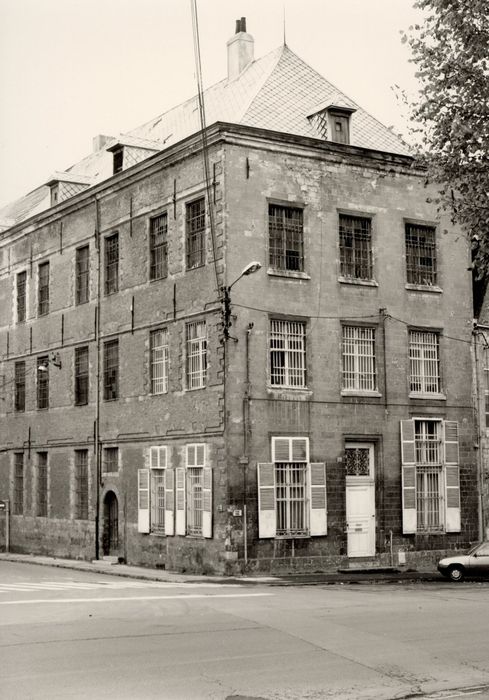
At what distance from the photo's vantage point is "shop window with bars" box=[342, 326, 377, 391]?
2705 centimetres

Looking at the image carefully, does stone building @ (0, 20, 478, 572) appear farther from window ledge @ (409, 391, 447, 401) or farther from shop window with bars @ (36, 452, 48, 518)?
shop window with bars @ (36, 452, 48, 518)

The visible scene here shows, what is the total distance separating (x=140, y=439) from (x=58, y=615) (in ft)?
45.2

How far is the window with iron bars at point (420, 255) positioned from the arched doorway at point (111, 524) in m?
11.4

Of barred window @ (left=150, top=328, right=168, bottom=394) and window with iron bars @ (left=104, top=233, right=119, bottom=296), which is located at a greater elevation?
window with iron bars @ (left=104, top=233, right=119, bottom=296)

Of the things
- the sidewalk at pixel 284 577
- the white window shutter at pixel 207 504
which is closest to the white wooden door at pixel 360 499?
the sidewalk at pixel 284 577

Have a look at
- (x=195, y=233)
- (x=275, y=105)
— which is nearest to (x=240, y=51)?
(x=275, y=105)

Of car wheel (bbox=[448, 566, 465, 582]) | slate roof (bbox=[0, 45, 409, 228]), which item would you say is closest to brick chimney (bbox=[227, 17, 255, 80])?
slate roof (bbox=[0, 45, 409, 228])

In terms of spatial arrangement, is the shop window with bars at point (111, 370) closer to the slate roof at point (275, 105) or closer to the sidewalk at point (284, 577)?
the sidewalk at point (284, 577)

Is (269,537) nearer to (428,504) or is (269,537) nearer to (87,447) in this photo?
(428,504)

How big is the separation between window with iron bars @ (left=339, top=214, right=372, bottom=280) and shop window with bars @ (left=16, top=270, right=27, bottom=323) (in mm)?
14161

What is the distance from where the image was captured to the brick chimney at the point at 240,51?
107ft

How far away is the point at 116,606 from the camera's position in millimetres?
16516

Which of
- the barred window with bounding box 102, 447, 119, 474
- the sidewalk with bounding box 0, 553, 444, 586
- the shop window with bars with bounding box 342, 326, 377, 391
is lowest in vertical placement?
the sidewalk with bounding box 0, 553, 444, 586

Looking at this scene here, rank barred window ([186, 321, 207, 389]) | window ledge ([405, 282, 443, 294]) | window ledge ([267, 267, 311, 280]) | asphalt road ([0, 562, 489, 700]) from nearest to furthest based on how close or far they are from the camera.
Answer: asphalt road ([0, 562, 489, 700])
window ledge ([267, 267, 311, 280])
barred window ([186, 321, 207, 389])
window ledge ([405, 282, 443, 294])
